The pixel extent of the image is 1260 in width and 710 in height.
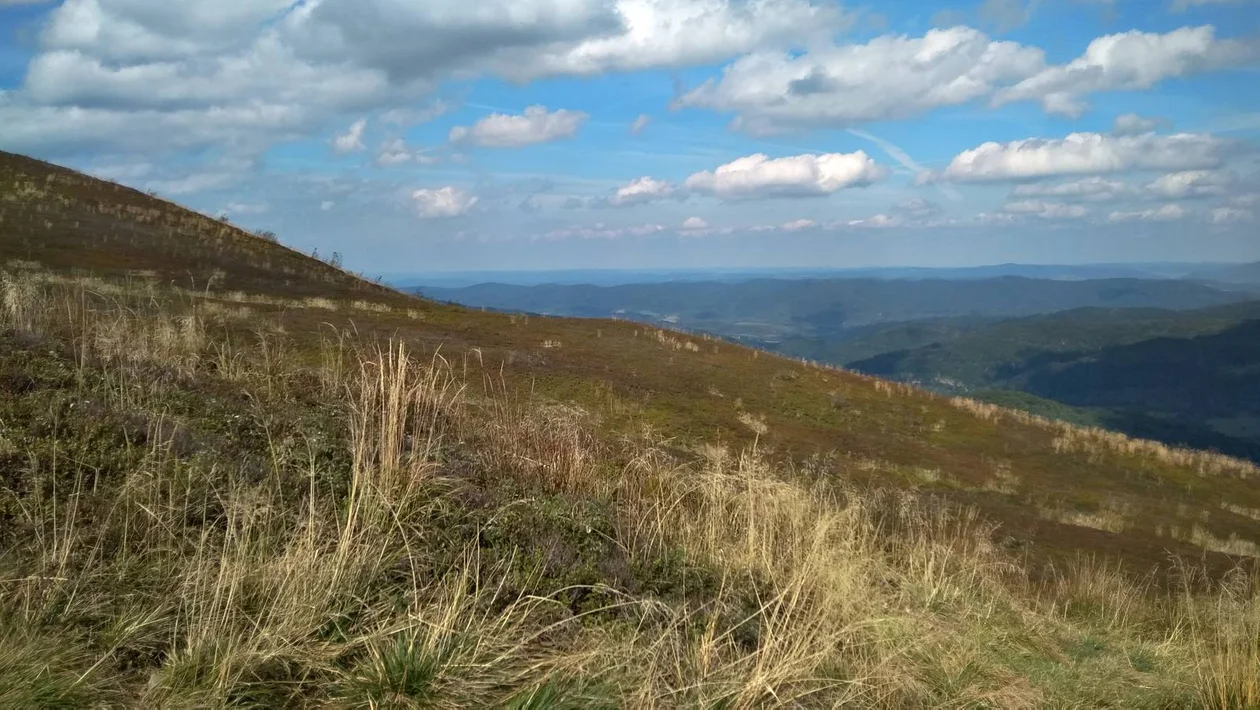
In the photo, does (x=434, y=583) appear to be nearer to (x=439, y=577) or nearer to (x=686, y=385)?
(x=439, y=577)

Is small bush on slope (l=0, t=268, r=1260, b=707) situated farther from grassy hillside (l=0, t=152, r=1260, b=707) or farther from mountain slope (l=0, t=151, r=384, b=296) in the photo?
mountain slope (l=0, t=151, r=384, b=296)

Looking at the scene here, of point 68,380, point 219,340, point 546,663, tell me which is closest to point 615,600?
point 546,663

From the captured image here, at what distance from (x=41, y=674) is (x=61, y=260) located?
69.1 ft

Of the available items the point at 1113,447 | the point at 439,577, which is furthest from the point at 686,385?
the point at 439,577

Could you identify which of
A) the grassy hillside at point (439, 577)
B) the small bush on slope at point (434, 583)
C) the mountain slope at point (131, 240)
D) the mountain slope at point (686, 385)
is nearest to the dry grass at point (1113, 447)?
the mountain slope at point (686, 385)

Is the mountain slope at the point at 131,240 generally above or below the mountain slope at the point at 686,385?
above

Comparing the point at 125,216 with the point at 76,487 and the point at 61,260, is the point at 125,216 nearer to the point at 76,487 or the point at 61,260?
the point at 61,260

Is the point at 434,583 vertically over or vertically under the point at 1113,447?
over

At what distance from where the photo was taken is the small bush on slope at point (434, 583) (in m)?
3.44

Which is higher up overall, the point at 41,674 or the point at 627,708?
the point at 41,674

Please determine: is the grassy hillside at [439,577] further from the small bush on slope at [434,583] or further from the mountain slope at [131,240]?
the mountain slope at [131,240]

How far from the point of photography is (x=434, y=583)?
14.3 ft

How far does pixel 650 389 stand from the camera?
60.8 feet

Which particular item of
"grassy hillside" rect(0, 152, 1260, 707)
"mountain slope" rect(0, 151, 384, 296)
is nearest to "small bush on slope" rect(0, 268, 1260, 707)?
"grassy hillside" rect(0, 152, 1260, 707)
